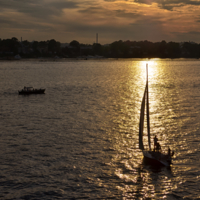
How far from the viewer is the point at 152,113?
72.5 metres

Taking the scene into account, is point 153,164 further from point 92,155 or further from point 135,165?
point 92,155

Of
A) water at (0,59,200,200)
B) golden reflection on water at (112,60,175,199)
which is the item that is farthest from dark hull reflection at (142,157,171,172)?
golden reflection on water at (112,60,175,199)

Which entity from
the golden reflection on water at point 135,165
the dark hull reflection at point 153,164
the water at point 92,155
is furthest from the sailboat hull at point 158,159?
the golden reflection on water at point 135,165

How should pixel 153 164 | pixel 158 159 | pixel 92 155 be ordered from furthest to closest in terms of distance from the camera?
pixel 92 155 → pixel 153 164 → pixel 158 159

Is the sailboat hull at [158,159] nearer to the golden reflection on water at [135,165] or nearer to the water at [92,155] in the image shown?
the water at [92,155]

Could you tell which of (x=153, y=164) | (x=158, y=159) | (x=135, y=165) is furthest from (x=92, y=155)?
(x=158, y=159)

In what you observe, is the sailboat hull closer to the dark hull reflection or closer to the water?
the dark hull reflection

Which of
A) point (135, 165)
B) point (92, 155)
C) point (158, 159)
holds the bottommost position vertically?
point (135, 165)

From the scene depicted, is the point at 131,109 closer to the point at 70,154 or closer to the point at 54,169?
the point at 70,154

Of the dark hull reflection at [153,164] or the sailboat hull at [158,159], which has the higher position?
the sailboat hull at [158,159]

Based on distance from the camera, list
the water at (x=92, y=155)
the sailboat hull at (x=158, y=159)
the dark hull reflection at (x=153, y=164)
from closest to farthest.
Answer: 1. the water at (x=92, y=155)
2. the sailboat hull at (x=158, y=159)
3. the dark hull reflection at (x=153, y=164)

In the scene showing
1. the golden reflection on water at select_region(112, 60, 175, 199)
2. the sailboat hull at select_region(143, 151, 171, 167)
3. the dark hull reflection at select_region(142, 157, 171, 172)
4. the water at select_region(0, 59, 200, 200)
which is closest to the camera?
the golden reflection on water at select_region(112, 60, 175, 199)

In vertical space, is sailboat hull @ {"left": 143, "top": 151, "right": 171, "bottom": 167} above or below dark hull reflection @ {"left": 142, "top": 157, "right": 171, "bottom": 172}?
above

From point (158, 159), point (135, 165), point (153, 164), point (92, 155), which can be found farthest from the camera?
point (92, 155)
